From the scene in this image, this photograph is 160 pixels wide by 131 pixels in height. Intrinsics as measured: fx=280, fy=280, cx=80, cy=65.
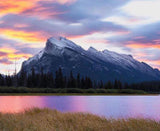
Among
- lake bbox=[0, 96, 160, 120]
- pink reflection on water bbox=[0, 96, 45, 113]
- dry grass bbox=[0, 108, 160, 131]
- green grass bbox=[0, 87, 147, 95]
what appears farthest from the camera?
green grass bbox=[0, 87, 147, 95]

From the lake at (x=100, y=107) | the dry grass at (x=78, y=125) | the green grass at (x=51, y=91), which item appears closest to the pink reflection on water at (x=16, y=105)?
the lake at (x=100, y=107)

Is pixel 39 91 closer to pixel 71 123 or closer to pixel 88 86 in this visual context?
pixel 88 86

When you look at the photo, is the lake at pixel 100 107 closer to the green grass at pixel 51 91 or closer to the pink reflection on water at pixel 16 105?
the pink reflection on water at pixel 16 105

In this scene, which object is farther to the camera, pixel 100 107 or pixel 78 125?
pixel 100 107

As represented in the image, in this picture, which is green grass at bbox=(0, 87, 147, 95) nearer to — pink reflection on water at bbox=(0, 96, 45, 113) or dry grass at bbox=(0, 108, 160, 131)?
pink reflection on water at bbox=(0, 96, 45, 113)

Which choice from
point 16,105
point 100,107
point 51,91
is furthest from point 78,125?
point 51,91

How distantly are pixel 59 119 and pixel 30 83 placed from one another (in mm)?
126497

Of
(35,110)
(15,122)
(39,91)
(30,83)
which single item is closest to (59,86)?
(30,83)

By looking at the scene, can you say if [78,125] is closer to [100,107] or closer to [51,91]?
[100,107]

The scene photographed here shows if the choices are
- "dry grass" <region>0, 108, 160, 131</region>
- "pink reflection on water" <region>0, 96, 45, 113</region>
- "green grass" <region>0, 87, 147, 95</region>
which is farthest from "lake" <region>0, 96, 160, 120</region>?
"green grass" <region>0, 87, 147, 95</region>

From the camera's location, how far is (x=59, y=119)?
2183 centimetres

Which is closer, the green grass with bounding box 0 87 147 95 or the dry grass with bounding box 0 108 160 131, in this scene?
the dry grass with bounding box 0 108 160 131

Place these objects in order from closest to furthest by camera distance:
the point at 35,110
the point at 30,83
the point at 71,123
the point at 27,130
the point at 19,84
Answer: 1. the point at 27,130
2. the point at 71,123
3. the point at 35,110
4. the point at 30,83
5. the point at 19,84

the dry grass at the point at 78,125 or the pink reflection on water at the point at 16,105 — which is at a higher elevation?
the dry grass at the point at 78,125
